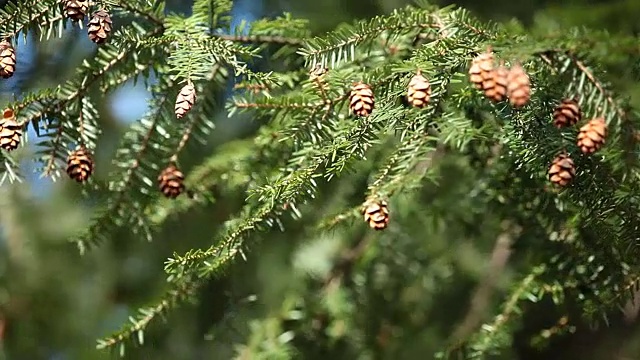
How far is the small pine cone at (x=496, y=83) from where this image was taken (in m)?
0.47

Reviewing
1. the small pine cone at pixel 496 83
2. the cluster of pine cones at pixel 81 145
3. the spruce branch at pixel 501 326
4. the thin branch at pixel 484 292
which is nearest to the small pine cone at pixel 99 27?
the cluster of pine cones at pixel 81 145

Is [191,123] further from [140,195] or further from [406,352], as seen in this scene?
[406,352]

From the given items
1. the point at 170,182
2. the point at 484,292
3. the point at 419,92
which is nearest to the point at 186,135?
the point at 170,182

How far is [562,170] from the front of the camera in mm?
524

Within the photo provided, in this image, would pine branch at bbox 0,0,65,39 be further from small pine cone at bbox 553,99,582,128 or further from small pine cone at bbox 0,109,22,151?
small pine cone at bbox 553,99,582,128

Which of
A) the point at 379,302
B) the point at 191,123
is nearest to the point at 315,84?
the point at 191,123

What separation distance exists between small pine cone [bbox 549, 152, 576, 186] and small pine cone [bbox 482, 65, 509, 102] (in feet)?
0.28

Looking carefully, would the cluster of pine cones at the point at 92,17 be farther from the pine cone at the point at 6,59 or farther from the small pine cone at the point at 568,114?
the small pine cone at the point at 568,114

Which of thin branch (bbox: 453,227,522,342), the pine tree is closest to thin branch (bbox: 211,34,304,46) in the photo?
the pine tree

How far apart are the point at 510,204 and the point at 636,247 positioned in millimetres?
235

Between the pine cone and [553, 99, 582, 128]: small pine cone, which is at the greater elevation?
the pine cone

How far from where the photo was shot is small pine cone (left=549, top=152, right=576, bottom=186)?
524 mm

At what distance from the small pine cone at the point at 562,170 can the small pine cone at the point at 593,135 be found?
41 mm

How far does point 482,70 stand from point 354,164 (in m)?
0.24
